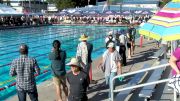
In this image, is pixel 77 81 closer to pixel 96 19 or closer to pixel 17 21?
pixel 17 21

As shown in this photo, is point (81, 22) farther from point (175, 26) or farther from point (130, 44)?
point (175, 26)

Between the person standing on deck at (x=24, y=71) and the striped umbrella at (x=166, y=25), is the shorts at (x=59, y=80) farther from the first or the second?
the striped umbrella at (x=166, y=25)

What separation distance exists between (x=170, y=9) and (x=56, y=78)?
299 cm

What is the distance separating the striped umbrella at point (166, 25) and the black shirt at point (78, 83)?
1324 millimetres

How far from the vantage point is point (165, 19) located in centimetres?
598

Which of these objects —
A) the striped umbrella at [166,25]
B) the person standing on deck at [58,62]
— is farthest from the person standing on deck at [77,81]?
the person standing on deck at [58,62]

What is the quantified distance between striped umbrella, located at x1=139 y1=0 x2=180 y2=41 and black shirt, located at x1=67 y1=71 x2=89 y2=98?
1324 mm

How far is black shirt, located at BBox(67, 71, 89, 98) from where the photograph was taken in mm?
5781

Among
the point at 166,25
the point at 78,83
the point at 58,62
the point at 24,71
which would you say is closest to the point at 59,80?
the point at 58,62

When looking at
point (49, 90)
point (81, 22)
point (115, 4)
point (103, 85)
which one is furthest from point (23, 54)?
point (115, 4)

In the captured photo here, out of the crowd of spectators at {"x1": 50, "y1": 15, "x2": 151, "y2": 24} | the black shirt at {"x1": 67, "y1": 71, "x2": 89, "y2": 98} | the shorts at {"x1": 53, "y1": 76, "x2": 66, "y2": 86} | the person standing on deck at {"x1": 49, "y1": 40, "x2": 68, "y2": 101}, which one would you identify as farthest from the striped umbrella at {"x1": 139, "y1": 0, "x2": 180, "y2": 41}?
the crowd of spectators at {"x1": 50, "y1": 15, "x2": 151, "y2": 24}

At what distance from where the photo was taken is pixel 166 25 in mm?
5734

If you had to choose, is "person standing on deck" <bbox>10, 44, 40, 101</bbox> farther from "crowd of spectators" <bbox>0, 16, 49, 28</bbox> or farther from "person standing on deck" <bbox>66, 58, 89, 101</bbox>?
"crowd of spectators" <bbox>0, 16, 49, 28</bbox>

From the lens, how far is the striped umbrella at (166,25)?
5386 millimetres
